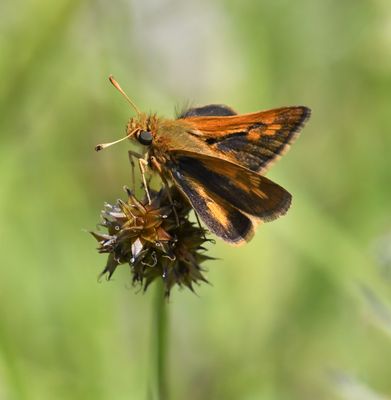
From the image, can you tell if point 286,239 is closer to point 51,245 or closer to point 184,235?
point 51,245

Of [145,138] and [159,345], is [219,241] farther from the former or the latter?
[159,345]

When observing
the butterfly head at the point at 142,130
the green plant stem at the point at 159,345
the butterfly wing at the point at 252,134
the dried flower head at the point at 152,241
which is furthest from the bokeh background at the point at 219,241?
the butterfly head at the point at 142,130

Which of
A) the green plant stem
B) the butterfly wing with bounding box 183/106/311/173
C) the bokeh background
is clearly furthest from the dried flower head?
the bokeh background

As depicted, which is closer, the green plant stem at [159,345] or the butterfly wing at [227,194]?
the green plant stem at [159,345]

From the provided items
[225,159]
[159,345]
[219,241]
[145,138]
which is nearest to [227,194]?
[225,159]

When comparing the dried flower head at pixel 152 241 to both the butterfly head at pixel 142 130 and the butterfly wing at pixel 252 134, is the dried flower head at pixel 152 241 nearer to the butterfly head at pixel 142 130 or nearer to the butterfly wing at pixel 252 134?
the butterfly head at pixel 142 130

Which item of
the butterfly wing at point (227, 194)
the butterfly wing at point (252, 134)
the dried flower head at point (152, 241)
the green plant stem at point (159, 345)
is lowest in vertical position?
the green plant stem at point (159, 345)
